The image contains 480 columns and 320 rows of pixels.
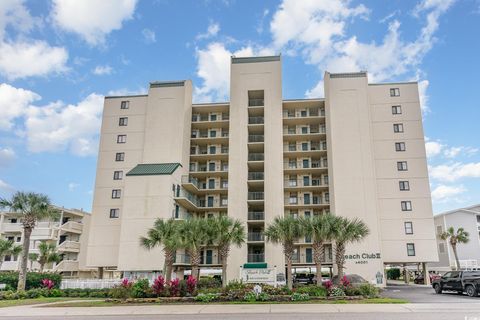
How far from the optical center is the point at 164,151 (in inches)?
1844

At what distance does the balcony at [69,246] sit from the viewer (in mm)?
54969

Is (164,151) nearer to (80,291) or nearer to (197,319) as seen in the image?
(80,291)

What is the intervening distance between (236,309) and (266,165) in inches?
1054

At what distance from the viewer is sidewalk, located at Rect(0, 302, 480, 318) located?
1948 centimetres

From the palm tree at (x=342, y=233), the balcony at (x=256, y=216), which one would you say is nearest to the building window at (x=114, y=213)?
the balcony at (x=256, y=216)

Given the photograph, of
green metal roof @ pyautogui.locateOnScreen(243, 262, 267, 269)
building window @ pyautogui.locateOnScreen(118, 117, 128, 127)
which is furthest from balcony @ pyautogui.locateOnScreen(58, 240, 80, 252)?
green metal roof @ pyautogui.locateOnScreen(243, 262, 267, 269)

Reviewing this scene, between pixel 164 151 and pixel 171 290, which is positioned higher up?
pixel 164 151

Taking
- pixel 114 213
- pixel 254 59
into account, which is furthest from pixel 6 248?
pixel 254 59

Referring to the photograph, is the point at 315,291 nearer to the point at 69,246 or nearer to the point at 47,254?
the point at 47,254

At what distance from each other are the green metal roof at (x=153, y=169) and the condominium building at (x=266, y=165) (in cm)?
14

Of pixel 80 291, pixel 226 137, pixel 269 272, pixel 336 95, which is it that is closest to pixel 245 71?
pixel 226 137

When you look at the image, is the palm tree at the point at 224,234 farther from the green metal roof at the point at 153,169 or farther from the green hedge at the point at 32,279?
the green hedge at the point at 32,279

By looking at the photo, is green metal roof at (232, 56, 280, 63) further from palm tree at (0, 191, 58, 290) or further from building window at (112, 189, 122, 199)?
palm tree at (0, 191, 58, 290)

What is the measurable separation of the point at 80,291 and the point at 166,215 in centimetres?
1130
